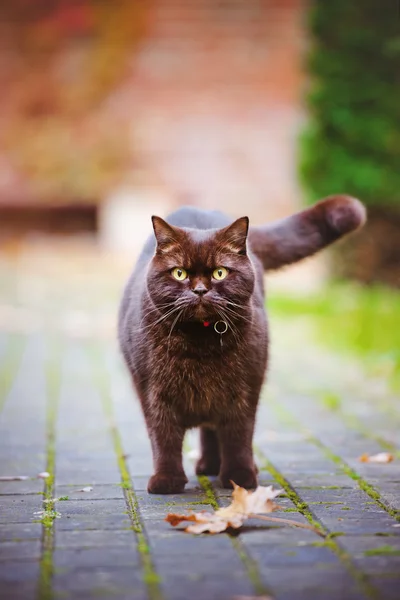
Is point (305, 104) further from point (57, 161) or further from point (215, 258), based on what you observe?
point (215, 258)

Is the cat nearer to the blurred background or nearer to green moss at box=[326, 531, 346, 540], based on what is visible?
green moss at box=[326, 531, 346, 540]

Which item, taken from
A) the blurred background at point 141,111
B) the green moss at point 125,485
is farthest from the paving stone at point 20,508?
the blurred background at point 141,111

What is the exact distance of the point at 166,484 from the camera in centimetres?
314

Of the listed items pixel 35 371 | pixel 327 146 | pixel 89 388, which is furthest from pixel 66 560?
pixel 327 146

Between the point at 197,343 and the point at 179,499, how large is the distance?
0.54m

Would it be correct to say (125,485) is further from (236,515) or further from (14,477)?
(236,515)

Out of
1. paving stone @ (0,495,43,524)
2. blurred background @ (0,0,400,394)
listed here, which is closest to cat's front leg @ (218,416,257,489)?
paving stone @ (0,495,43,524)

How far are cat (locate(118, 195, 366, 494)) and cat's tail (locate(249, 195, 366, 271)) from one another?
35 cm

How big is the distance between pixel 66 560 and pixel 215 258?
1102 millimetres

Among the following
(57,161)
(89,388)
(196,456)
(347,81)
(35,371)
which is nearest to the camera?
(196,456)

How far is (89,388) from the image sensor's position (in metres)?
5.48

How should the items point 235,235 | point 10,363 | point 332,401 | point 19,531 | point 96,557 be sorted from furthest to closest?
point 10,363
point 332,401
point 235,235
point 19,531
point 96,557

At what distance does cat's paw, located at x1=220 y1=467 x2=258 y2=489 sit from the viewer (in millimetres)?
3211

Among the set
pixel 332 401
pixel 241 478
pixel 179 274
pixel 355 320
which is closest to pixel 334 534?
pixel 241 478
